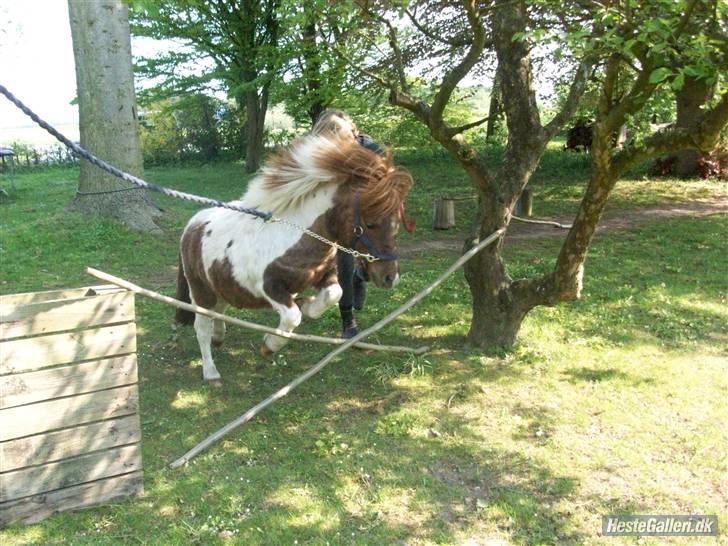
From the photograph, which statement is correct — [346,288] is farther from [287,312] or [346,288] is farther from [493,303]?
[493,303]

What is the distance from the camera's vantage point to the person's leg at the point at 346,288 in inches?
210

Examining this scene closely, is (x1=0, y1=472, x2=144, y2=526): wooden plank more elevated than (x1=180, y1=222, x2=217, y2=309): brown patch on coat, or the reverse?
(x1=180, y1=222, x2=217, y2=309): brown patch on coat

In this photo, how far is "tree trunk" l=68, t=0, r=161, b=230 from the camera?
994 cm

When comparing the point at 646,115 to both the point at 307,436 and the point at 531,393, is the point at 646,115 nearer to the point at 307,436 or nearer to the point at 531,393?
the point at 531,393

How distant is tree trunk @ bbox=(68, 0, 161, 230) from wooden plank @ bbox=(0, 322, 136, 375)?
752 centimetres

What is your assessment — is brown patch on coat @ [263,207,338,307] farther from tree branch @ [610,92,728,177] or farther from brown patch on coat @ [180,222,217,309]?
tree branch @ [610,92,728,177]

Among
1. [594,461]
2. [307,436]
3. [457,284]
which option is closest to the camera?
[594,461]

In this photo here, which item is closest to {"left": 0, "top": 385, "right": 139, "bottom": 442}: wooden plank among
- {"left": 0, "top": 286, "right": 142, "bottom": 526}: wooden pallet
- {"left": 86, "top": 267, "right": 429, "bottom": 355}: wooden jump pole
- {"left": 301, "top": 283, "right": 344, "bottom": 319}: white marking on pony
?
{"left": 0, "top": 286, "right": 142, "bottom": 526}: wooden pallet

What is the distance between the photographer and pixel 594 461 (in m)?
4.02

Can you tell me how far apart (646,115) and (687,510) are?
4.15 meters

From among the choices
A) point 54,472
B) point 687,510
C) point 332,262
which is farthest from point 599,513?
point 54,472

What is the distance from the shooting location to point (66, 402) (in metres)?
3.35

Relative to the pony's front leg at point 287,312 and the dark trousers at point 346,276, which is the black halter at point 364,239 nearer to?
the pony's front leg at point 287,312

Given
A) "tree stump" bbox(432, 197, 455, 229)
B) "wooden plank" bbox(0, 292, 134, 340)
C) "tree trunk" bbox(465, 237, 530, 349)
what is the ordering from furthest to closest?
"tree stump" bbox(432, 197, 455, 229) < "tree trunk" bbox(465, 237, 530, 349) < "wooden plank" bbox(0, 292, 134, 340)
